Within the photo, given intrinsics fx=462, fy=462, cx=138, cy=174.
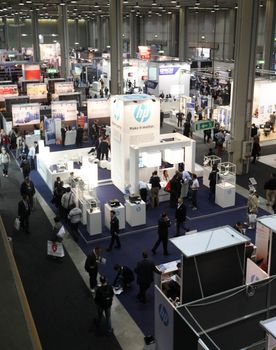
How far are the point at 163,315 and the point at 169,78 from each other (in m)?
25.1

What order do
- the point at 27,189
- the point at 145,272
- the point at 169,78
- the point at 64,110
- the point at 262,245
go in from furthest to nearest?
the point at 169,78
the point at 64,110
the point at 27,189
the point at 262,245
the point at 145,272

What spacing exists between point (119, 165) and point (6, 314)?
10255mm

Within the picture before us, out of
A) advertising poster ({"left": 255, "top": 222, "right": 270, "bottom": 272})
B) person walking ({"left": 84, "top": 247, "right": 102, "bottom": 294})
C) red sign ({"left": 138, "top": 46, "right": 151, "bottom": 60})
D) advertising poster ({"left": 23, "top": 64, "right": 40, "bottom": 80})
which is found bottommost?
person walking ({"left": 84, "top": 247, "right": 102, "bottom": 294})

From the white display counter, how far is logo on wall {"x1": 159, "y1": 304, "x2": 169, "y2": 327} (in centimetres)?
899

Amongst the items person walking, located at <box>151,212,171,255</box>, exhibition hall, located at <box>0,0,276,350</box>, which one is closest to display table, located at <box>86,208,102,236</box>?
exhibition hall, located at <box>0,0,276,350</box>

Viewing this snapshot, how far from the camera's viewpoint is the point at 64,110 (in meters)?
22.5

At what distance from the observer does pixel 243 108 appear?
16109 mm

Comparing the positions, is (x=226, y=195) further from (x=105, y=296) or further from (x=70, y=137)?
(x=70, y=137)

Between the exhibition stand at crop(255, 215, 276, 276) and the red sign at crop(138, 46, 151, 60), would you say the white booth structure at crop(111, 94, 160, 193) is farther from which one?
the red sign at crop(138, 46, 151, 60)

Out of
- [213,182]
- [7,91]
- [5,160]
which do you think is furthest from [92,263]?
[7,91]

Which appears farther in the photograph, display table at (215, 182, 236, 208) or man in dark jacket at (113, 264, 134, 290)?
display table at (215, 182, 236, 208)

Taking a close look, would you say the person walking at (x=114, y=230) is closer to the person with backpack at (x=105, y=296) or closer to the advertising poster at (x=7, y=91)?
the person with backpack at (x=105, y=296)

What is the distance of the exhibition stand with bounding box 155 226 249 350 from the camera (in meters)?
5.98

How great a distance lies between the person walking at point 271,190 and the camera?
1321cm
